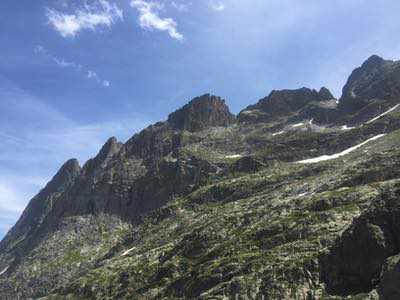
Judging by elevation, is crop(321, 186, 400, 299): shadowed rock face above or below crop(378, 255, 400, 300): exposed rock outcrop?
above

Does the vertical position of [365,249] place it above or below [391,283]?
above

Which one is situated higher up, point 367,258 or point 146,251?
→ point 146,251

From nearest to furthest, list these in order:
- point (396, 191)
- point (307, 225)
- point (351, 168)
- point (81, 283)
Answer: point (396, 191) → point (307, 225) → point (351, 168) → point (81, 283)

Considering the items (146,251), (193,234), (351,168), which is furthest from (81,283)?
(351,168)

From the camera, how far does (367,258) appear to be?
7500 cm

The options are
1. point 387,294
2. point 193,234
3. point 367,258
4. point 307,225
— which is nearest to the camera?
point 387,294

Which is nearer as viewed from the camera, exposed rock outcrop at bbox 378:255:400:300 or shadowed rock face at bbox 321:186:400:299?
exposed rock outcrop at bbox 378:255:400:300

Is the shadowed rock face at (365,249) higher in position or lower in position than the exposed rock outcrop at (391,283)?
higher

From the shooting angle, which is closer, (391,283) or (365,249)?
(391,283)

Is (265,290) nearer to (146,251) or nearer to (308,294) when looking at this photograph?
(308,294)

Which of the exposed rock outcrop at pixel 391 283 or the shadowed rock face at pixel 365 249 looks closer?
the exposed rock outcrop at pixel 391 283

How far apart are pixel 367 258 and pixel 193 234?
87912 millimetres

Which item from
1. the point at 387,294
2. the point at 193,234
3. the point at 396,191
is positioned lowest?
the point at 387,294

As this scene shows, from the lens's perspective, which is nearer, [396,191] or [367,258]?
[367,258]
